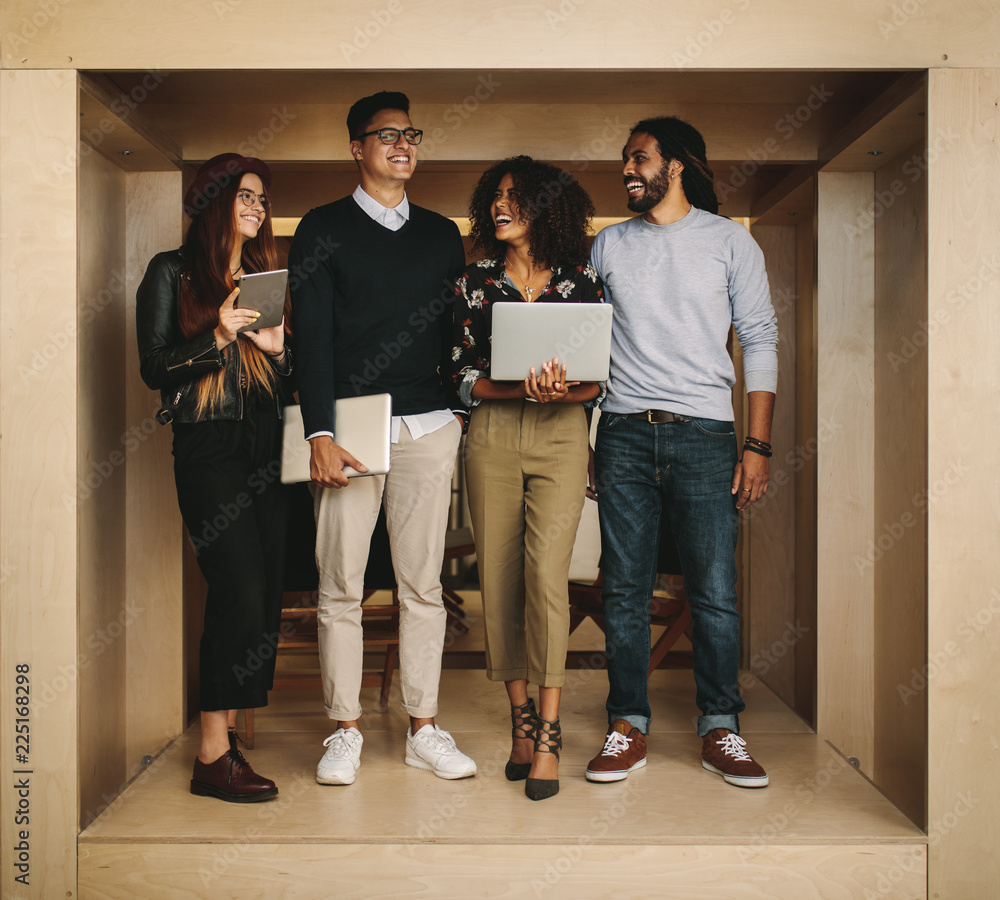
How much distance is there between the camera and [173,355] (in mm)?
2469

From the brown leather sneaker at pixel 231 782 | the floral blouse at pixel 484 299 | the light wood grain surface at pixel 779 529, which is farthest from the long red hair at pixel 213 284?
the light wood grain surface at pixel 779 529

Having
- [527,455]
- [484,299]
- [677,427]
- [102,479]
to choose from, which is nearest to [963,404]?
[677,427]

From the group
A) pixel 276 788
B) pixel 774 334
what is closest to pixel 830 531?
pixel 774 334

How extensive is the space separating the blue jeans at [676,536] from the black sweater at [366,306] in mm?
605

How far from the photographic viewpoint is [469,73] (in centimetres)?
260

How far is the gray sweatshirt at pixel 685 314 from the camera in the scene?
262 centimetres

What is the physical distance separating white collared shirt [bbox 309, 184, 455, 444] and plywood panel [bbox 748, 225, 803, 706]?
1.81 metres

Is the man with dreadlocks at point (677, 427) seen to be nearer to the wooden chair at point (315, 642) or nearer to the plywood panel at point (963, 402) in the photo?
the plywood panel at point (963, 402)

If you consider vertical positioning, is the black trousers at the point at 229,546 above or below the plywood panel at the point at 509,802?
above

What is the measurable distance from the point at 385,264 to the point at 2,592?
136cm

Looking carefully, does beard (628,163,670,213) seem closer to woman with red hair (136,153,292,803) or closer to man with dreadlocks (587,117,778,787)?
man with dreadlocks (587,117,778,787)

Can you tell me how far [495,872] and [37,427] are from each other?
1653mm

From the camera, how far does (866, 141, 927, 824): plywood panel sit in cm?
297

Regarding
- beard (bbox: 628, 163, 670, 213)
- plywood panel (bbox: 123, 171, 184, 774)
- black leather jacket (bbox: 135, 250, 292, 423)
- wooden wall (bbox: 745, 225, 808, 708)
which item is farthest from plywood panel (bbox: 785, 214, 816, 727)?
plywood panel (bbox: 123, 171, 184, 774)
